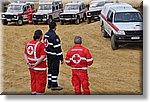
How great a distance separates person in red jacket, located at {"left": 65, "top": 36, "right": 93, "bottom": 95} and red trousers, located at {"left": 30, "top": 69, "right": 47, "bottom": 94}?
53 cm

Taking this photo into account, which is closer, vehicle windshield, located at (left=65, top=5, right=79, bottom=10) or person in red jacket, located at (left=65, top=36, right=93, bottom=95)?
person in red jacket, located at (left=65, top=36, right=93, bottom=95)

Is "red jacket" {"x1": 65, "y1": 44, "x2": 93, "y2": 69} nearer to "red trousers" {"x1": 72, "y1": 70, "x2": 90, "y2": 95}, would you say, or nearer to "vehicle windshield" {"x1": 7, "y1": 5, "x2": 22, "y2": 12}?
"red trousers" {"x1": 72, "y1": 70, "x2": 90, "y2": 95}

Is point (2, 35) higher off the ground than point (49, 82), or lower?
higher

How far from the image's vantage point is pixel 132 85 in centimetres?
888

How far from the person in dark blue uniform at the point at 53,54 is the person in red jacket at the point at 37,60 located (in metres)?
0.28

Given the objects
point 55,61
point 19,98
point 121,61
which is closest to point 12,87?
point 19,98

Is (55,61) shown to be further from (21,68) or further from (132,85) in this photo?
(132,85)

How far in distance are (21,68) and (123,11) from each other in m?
2.34

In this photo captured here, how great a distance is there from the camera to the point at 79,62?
827 centimetres

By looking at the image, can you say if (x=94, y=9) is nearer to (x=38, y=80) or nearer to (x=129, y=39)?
(x=129, y=39)

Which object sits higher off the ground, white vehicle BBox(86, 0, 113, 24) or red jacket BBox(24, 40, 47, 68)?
white vehicle BBox(86, 0, 113, 24)

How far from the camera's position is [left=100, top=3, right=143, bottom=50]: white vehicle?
9148 mm

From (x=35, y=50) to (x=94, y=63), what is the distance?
1250 millimetres

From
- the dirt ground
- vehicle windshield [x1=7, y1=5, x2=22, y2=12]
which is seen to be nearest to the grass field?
the dirt ground
